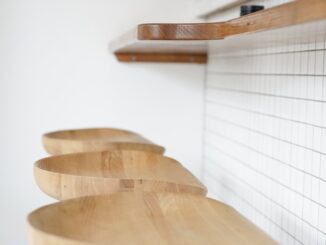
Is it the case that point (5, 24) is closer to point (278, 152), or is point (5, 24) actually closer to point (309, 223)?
point (278, 152)

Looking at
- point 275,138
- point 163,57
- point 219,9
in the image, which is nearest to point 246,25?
point 275,138

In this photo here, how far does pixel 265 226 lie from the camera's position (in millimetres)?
1809

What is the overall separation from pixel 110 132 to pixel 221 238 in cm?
128

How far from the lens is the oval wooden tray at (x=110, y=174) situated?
4.33ft

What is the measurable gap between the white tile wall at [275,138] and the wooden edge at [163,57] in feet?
0.58

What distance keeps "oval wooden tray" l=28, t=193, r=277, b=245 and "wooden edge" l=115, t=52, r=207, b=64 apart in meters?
1.37

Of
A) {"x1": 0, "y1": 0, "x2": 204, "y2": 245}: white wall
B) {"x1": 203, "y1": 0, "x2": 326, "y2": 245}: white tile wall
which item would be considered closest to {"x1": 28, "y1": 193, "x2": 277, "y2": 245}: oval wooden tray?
{"x1": 203, "y1": 0, "x2": 326, "y2": 245}: white tile wall

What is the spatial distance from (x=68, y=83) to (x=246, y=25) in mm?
1487

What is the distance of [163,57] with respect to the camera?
2.57m

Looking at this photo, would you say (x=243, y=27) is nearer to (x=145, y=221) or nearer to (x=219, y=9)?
(x=145, y=221)

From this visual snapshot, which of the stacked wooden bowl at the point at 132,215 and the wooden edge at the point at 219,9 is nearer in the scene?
the stacked wooden bowl at the point at 132,215

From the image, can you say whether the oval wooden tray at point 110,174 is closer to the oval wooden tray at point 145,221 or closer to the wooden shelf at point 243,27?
the oval wooden tray at point 145,221

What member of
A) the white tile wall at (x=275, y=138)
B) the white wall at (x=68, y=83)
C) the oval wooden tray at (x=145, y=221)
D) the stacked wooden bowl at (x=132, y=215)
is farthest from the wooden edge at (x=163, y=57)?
the oval wooden tray at (x=145, y=221)

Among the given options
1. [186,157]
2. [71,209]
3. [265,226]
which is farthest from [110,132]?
[71,209]
